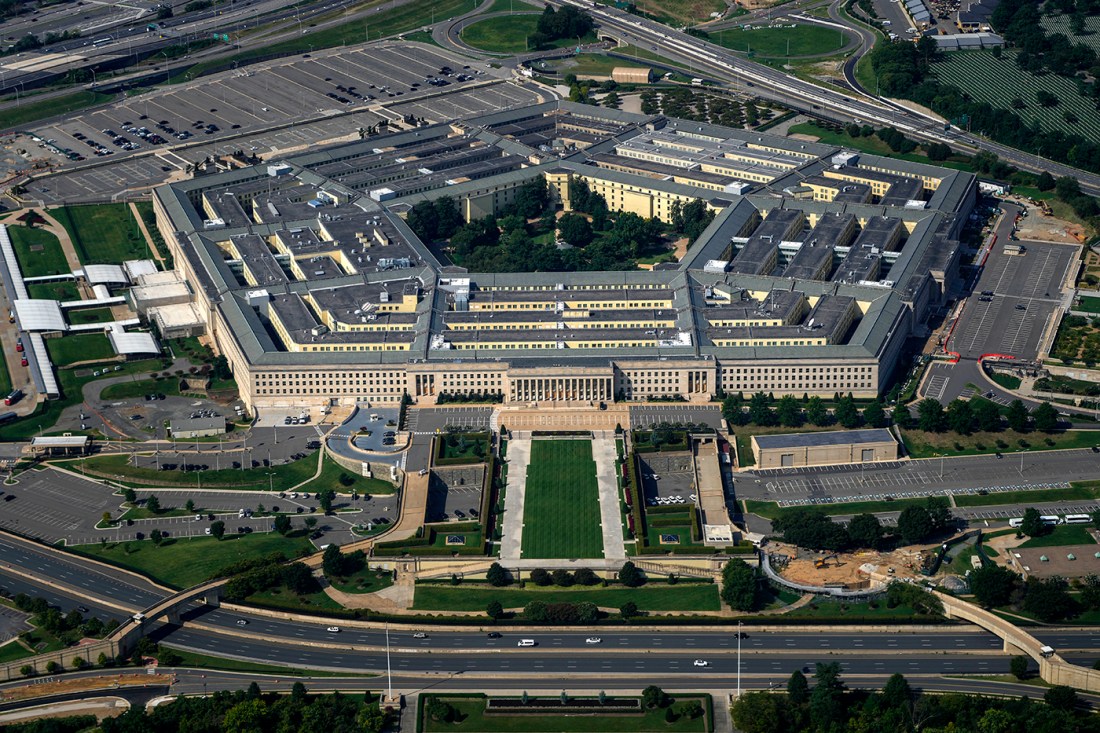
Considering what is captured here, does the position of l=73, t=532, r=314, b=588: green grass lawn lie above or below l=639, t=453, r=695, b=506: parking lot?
above

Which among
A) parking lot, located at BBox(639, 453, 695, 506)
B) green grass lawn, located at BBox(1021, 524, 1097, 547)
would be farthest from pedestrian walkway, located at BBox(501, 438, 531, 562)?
green grass lawn, located at BBox(1021, 524, 1097, 547)

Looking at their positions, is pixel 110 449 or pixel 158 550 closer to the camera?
pixel 158 550

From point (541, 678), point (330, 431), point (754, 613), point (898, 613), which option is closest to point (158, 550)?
point (330, 431)

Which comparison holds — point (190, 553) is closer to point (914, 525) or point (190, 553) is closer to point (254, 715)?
point (254, 715)

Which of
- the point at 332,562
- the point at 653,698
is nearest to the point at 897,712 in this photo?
the point at 653,698

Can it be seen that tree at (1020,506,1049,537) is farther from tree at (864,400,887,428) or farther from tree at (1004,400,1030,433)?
tree at (864,400,887,428)

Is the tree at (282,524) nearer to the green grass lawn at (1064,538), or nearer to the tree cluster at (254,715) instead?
the tree cluster at (254,715)

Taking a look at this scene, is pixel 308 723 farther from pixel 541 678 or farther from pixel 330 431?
pixel 330 431
